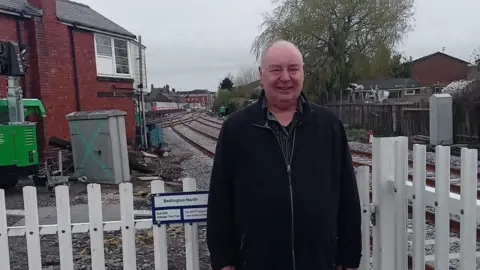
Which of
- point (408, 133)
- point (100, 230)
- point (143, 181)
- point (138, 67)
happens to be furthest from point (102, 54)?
point (100, 230)

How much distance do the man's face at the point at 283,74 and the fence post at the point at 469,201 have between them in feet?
3.01

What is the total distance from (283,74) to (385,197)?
1.07 m

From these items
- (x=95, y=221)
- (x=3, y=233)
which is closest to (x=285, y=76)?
(x=95, y=221)

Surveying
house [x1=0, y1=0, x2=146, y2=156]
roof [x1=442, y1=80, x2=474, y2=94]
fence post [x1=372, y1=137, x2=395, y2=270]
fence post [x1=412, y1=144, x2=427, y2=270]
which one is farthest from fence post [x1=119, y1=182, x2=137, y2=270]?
roof [x1=442, y1=80, x2=474, y2=94]

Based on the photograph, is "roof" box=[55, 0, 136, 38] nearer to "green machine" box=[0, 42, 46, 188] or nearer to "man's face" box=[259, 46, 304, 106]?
"green machine" box=[0, 42, 46, 188]

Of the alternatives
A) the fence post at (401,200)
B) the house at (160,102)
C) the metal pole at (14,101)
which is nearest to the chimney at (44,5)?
the metal pole at (14,101)

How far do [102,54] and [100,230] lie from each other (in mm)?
15827

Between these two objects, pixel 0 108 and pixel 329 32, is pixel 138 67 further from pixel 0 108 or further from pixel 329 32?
pixel 329 32

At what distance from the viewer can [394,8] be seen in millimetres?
31812

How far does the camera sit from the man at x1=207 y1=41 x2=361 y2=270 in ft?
7.59

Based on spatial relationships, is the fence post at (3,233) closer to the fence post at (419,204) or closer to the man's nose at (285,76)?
the man's nose at (285,76)

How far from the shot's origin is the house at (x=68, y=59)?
1394 centimetres

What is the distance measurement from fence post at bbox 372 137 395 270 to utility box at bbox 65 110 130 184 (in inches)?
343

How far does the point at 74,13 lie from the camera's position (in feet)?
58.1
